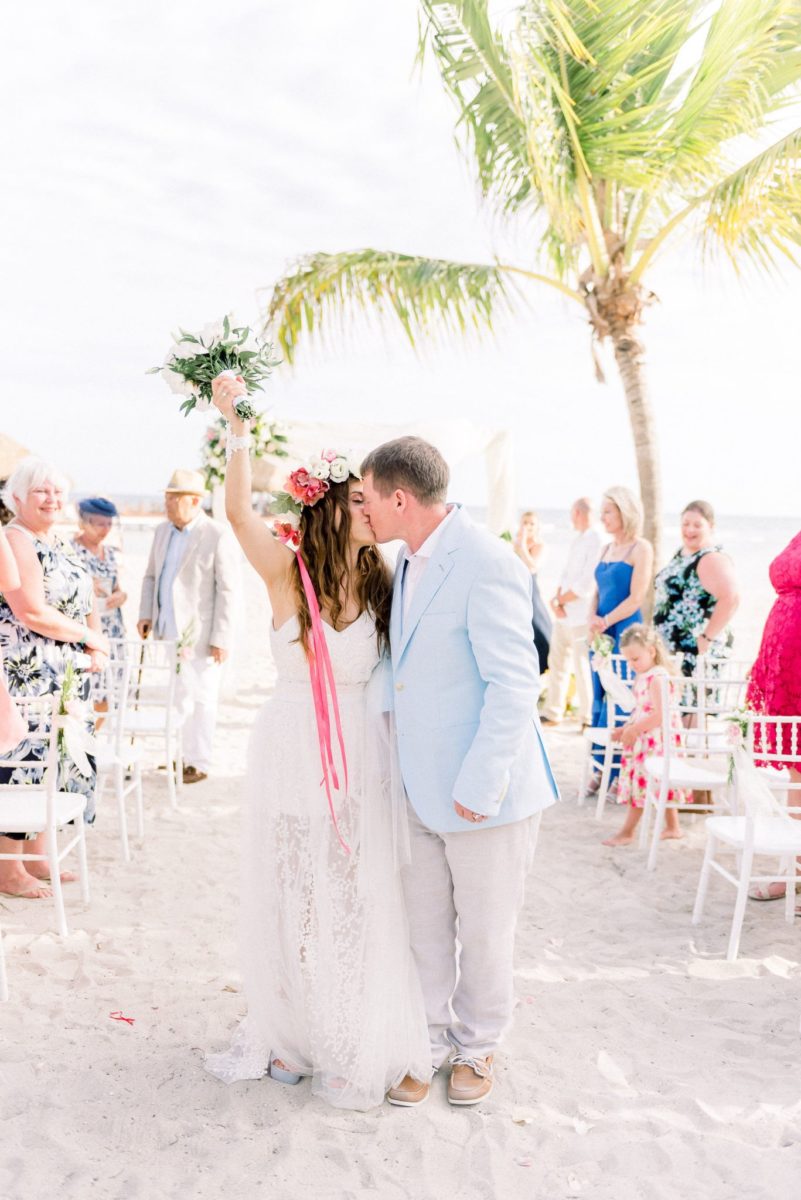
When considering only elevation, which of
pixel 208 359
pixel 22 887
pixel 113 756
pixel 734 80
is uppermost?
pixel 734 80

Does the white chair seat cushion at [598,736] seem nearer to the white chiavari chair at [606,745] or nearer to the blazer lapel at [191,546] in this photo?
the white chiavari chair at [606,745]

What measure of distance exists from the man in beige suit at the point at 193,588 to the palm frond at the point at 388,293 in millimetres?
3518

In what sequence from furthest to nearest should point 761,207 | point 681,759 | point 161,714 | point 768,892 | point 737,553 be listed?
1. point 737,553
2. point 761,207
3. point 161,714
4. point 681,759
5. point 768,892

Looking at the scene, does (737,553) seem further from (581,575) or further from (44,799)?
(44,799)

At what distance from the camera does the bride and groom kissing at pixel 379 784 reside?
8.77 ft

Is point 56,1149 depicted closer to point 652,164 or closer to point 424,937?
point 424,937

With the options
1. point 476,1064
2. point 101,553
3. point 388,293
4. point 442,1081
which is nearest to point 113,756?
point 101,553

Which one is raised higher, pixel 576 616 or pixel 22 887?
pixel 576 616

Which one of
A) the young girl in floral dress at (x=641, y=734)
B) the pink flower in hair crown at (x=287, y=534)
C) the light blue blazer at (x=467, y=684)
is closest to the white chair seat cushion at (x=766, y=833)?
the young girl in floral dress at (x=641, y=734)

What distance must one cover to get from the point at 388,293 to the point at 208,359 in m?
7.24

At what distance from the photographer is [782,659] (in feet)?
15.0

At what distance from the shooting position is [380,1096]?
111 inches

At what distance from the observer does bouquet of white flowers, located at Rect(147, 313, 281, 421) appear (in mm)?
2775

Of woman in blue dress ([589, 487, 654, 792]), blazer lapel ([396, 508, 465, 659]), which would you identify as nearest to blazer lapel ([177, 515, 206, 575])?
woman in blue dress ([589, 487, 654, 792])
